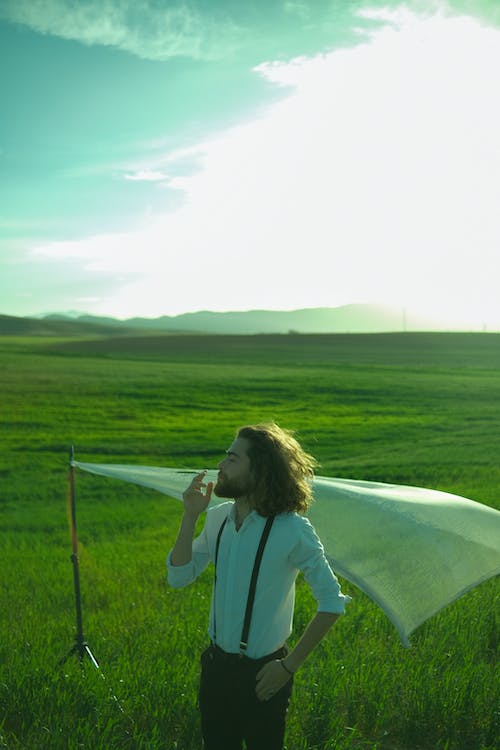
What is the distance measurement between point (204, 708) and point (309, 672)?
2.21 meters

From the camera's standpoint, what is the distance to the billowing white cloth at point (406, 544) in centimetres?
402

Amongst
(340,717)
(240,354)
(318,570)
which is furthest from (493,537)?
(240,354)

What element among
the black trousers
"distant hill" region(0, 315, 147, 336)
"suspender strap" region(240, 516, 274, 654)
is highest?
"distant hill" region(0, 315, 147, 336)

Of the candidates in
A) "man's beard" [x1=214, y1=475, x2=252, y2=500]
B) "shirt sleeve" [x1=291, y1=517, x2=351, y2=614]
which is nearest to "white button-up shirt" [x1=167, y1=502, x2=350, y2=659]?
"shirt sleeve" [x1=291, y1=517, x2=351, y2=614]

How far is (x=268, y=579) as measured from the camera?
2.93 m

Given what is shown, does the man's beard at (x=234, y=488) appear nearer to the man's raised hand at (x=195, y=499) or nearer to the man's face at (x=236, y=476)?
the man's face at (x=236, y=476)

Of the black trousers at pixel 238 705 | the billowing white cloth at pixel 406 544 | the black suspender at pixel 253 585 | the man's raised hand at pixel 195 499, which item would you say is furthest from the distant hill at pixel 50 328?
the black suspender at pixel 253 585

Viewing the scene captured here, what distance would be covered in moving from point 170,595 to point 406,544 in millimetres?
3983

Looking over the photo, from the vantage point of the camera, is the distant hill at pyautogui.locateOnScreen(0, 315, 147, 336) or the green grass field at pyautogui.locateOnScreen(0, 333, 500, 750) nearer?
the green grass field at pyautogui.locateOnScreen(0, 333, 500, 750)

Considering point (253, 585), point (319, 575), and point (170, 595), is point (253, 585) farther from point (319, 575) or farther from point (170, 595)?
point (170, 595)

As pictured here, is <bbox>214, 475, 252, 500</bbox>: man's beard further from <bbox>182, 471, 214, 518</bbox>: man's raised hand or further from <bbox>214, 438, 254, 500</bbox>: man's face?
<bbox>182, 471, 214, 518</bbox>: man's raised hand

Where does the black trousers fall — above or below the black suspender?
below

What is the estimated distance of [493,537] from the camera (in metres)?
4.39

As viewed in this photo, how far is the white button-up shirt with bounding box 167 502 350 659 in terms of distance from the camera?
9.58 ft
